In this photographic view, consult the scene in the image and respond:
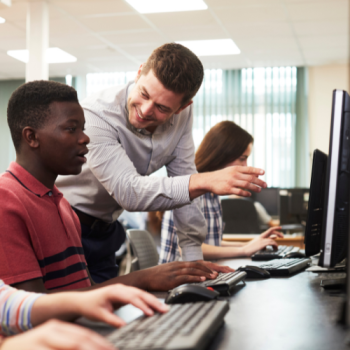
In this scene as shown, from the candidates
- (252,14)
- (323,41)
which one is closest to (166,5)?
(252,14)

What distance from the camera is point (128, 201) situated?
1.29 metres

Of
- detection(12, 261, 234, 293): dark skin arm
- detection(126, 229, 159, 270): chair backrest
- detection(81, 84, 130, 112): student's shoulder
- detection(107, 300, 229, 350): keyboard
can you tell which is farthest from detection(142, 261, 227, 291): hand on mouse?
detection(126, 229, 159, 270): chair backrest

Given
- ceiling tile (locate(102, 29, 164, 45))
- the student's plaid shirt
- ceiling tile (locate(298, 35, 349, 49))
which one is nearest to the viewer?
the student's plaid shirt

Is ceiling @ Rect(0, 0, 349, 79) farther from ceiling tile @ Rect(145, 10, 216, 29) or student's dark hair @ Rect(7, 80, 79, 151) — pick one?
student's dark hair @ Rect(7, 80, 79, 151)

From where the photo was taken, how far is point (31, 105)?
1129 millimetres

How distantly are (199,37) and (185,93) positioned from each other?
382 cm

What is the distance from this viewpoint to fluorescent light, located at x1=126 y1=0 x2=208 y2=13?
406 centimetres

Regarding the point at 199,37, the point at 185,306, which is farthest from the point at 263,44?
the point at 185,306

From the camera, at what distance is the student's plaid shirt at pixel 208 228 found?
6.15ft

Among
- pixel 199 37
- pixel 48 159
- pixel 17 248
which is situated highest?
pixel 199 37

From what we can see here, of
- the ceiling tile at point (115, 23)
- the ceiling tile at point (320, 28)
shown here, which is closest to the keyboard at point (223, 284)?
the ceiling tile at point (115, 23)

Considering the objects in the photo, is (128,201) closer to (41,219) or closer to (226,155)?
(41,219)

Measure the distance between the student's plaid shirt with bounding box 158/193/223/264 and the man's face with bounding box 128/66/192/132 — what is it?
573 mm

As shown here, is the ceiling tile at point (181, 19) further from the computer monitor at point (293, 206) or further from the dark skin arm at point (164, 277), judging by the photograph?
the dark skin arm at point (164, 277)
